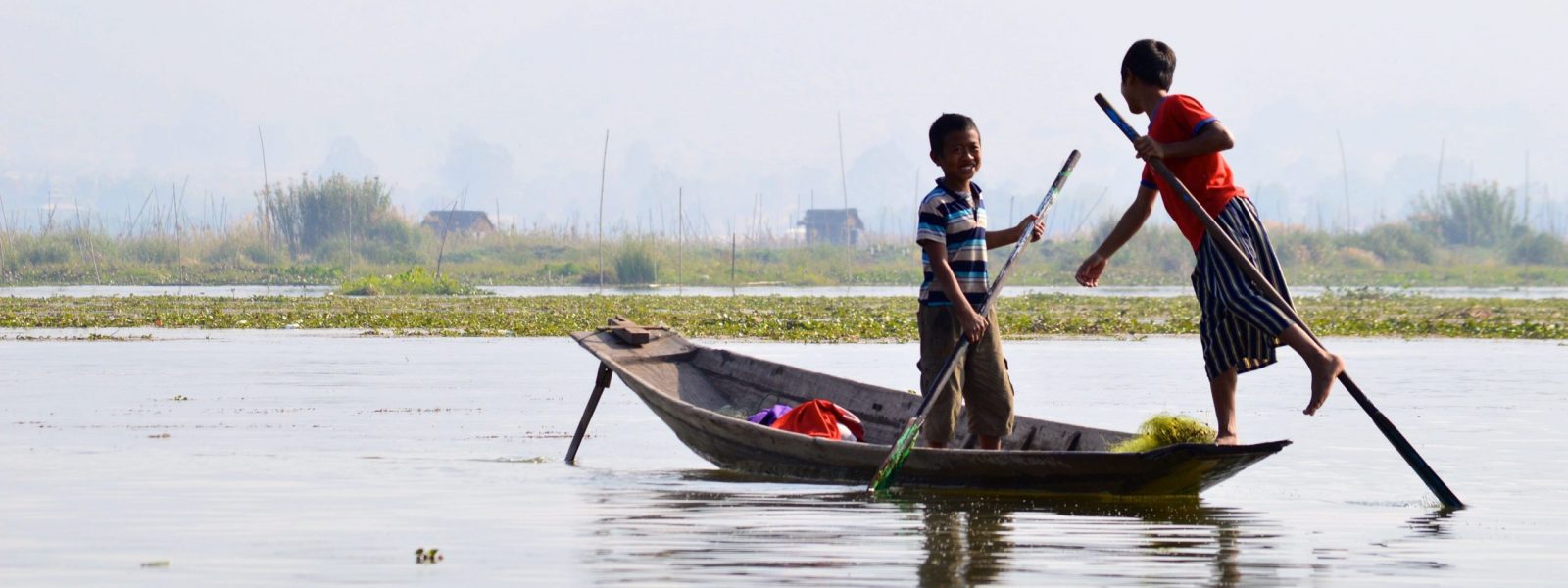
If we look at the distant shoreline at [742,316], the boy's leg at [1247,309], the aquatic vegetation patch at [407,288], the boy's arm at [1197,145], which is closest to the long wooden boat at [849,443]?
the boy's leg at [1247,309]

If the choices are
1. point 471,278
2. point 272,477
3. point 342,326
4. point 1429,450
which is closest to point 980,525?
point 272,477

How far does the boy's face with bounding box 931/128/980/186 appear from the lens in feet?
20.8

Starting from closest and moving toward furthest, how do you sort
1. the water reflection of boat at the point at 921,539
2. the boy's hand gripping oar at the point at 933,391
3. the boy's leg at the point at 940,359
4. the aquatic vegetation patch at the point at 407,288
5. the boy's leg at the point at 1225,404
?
1. the water reflection of boat at the point at 921,539
2. the boy's leg at the point at 1225,404
3. the boy's hand gripping oar at the point at 933,391
4. the boy's leg at the point at 940,359
5. the aquatic vegetation patch at the point at 407,288

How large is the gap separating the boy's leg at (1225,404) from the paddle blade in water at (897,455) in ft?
3.25

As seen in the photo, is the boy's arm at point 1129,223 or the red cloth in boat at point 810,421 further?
the red cloth in boat at point 810,421

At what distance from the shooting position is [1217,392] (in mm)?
6094

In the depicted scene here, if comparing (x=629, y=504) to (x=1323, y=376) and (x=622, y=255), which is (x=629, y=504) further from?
(x=622, y=255)

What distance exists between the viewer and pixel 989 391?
654 cm

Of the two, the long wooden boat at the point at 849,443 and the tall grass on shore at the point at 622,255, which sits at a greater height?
the tall grass on shore at the point at 622,255

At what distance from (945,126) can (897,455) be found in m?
1.12

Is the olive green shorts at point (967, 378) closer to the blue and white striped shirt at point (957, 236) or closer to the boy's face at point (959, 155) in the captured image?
the blue and white striped shirt at point (957, 236)

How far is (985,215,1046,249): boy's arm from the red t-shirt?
2.26 ft

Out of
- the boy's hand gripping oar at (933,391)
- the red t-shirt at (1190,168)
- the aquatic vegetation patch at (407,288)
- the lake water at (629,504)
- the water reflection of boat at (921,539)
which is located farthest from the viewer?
the aquatic vegetation patch at (407,288)

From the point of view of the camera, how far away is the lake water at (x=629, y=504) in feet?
16.3
